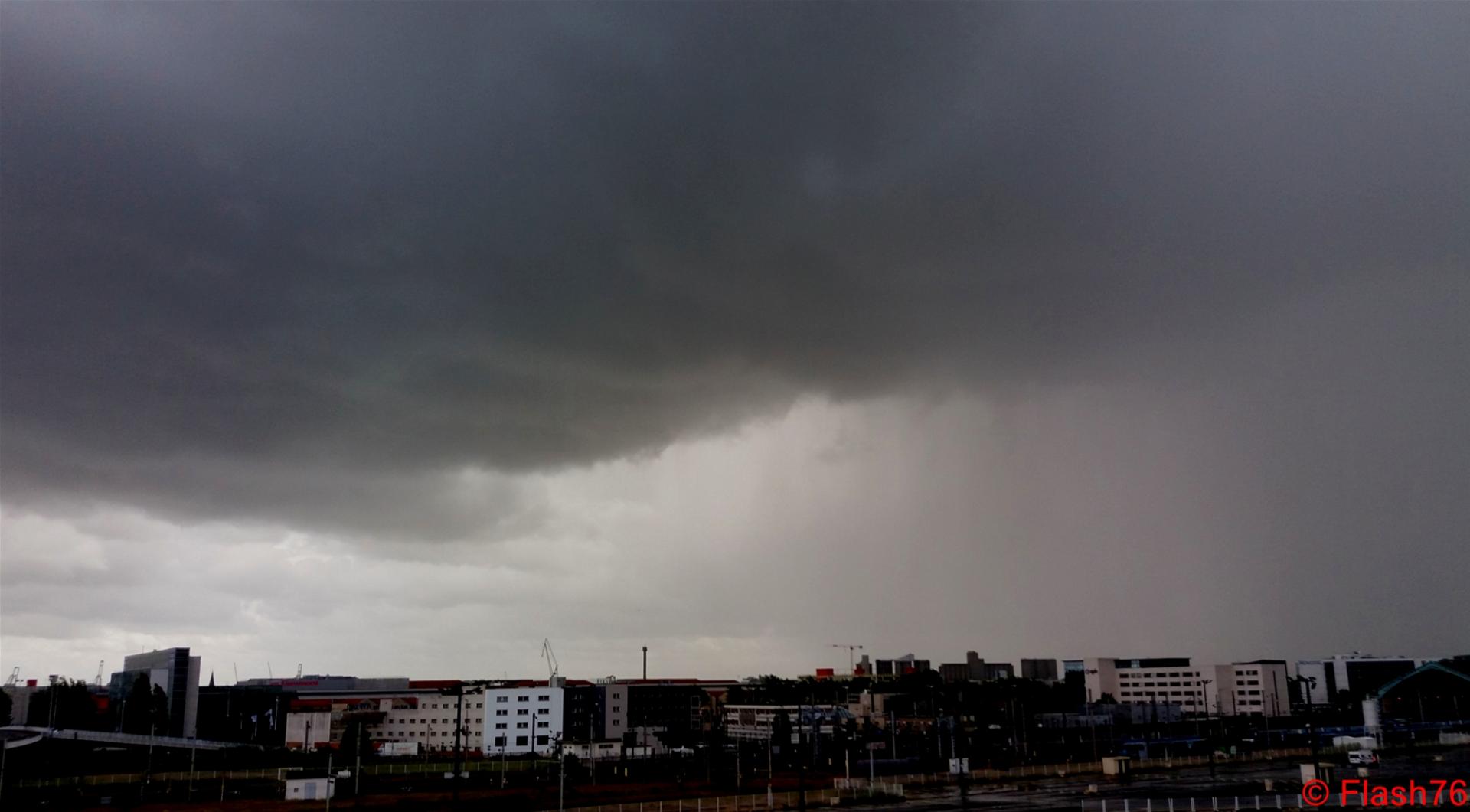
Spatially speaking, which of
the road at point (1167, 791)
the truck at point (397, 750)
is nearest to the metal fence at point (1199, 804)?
the road at point (1167, 791)

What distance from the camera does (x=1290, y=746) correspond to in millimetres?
184125

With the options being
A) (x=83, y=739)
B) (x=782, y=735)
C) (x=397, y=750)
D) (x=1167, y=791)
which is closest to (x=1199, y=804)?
(x=1167, y=791)

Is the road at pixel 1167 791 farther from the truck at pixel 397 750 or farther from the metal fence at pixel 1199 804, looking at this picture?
the truck at pixel 397 750

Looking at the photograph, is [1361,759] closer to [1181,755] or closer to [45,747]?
[1181,755]

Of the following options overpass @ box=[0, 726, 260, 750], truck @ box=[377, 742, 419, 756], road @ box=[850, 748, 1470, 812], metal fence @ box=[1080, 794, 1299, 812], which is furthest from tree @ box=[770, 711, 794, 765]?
overpass @ box=[0, 726, 260, 750]

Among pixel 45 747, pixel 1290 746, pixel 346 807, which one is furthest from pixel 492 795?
pixel 1290 746

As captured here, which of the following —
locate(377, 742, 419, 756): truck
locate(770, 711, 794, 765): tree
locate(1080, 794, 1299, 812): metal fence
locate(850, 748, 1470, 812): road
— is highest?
locate(1080, 794, 1299, 812): metal fence

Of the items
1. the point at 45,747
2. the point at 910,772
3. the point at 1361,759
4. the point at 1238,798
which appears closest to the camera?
the point at 1238,798

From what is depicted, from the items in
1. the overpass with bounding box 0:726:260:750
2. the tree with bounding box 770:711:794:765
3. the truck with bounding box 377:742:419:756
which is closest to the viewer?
the overpass with bounding box 0:726:260:750

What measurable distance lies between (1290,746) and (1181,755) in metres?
36.4

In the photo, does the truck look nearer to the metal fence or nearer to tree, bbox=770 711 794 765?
tree, bbox=770 711 794 765

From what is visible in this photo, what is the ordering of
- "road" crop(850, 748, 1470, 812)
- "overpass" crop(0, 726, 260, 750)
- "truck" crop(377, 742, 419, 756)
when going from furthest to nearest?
"truck" crop(377, 742, 419, 756) → "overpass" crop(0, 726, 260, 750) → "road" crop(850, 748, 1470, 812)

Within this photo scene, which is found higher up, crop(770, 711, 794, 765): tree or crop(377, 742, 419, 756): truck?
crop(770, 711, 794, 765): tree

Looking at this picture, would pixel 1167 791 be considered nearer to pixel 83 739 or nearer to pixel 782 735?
pixel 782 735
